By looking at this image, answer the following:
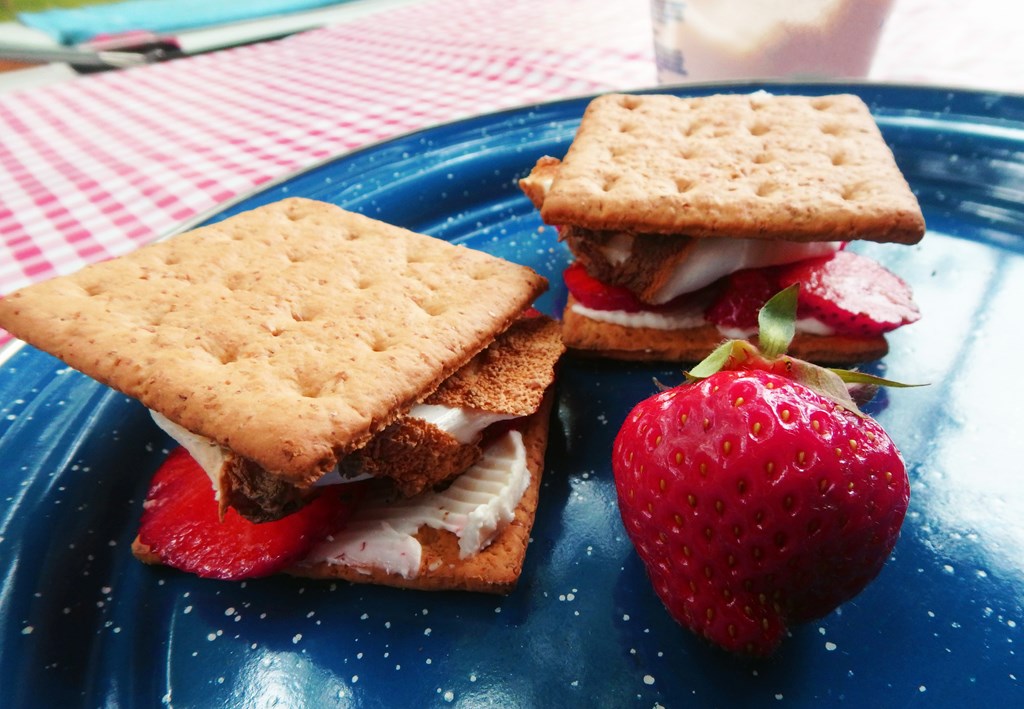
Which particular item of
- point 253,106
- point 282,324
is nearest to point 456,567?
point 282,324

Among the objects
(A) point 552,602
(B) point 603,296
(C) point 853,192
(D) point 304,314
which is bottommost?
(A) point 552,602

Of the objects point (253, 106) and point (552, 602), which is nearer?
point (552, 602)

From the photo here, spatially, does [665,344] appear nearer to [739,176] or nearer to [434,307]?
[739,176]

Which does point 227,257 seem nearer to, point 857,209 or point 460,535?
Answer: point 460,535

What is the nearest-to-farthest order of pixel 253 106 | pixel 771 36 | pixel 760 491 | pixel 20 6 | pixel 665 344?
pixel 760 491, pixel 665 344, pixel 771 36, pixel 253 106, pixel 20 6

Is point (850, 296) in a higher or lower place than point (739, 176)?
lower

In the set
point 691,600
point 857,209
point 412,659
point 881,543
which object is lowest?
point 412,659

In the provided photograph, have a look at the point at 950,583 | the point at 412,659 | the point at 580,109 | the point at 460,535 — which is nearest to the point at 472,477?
the point at 460,535
